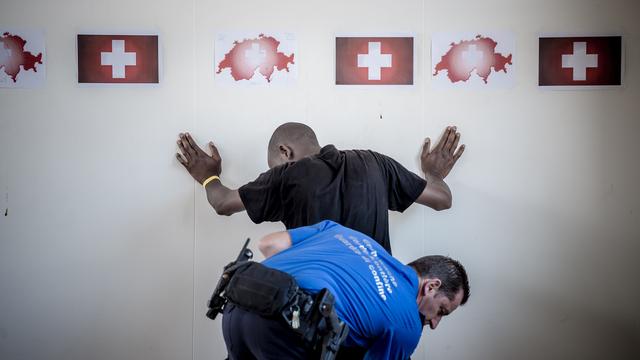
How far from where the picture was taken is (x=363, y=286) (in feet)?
3.40

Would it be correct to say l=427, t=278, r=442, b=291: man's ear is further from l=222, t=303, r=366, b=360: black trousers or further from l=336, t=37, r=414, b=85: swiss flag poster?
l=336, t=37, r=414, b=85: swiss flag poster

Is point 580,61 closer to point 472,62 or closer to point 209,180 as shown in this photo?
point 472,62

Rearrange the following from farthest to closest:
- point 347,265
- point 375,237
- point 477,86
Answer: point 477,86 → point 375,237 → point 347,265

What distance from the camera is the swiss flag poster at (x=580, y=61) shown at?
1802 mm

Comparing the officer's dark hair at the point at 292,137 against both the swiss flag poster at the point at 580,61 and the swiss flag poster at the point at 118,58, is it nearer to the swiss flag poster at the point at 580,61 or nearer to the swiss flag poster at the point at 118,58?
the swiss flag poster at the point at 118,58

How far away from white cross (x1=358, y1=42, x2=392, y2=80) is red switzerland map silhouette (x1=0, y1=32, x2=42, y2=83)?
4.29ft

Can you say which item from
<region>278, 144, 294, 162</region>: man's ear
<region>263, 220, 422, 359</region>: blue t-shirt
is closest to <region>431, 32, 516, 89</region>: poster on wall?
<region>278, 144, 294, 162</region>: man's ear

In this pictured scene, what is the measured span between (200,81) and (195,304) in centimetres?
90

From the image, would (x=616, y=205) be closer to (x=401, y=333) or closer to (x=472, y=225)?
(x=472, y=225)

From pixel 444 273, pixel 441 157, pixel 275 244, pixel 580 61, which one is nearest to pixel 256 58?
pixel 441 157

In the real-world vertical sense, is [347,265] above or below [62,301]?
above

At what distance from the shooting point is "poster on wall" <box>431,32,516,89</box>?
5.94 ft

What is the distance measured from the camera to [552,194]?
1.83m

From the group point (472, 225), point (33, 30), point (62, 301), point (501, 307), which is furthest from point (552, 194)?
point (33, 30)
